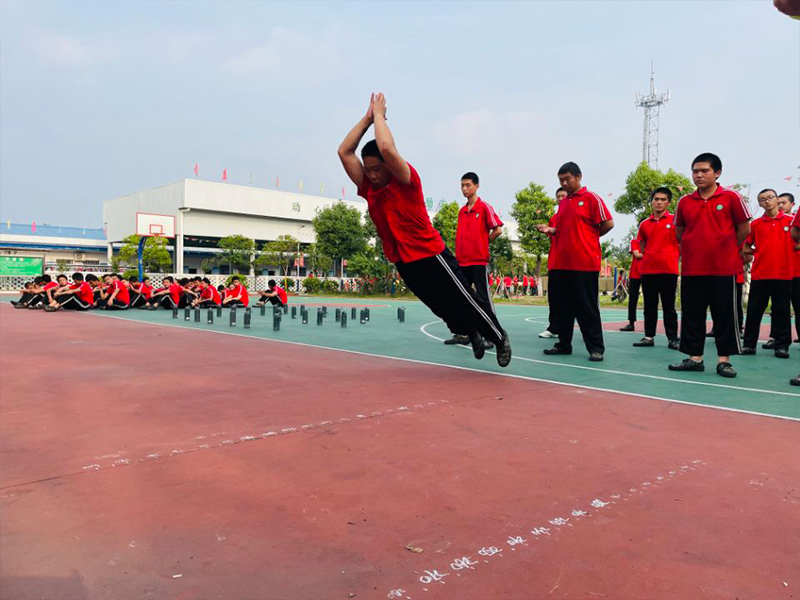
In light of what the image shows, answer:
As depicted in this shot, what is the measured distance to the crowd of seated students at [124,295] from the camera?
15203 mm

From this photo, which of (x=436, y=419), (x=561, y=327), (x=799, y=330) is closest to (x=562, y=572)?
(x=436, y=419)

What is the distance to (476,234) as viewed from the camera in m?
7.34

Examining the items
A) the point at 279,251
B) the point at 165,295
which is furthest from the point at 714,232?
the point at 279,251

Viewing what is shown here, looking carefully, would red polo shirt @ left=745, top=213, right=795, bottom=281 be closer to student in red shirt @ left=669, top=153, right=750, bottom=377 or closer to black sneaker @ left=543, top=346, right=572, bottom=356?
student in red shirt @ left=669, top=153, right=750, bottom=377

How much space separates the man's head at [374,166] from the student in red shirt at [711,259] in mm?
2956

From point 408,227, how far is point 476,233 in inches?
106

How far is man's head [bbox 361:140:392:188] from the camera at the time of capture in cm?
452

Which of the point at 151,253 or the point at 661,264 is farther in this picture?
the point at 151,253

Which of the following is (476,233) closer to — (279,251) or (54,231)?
(279,251)

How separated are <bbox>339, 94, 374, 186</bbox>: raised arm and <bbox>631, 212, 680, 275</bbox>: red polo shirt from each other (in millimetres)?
4619

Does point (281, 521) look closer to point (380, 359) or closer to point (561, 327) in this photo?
point (380, 359)

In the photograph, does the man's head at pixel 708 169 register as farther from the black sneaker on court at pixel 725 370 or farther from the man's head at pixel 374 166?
the man's head at pixel 374 166

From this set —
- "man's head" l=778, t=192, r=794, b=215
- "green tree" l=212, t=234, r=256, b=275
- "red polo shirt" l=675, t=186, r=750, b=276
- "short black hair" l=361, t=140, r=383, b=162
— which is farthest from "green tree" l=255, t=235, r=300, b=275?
"short black hair" l=361, t=140, r=383, b=162

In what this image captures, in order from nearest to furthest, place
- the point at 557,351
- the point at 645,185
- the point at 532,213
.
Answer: the point at 557,351, the point at 645,185, the point at 532,213
